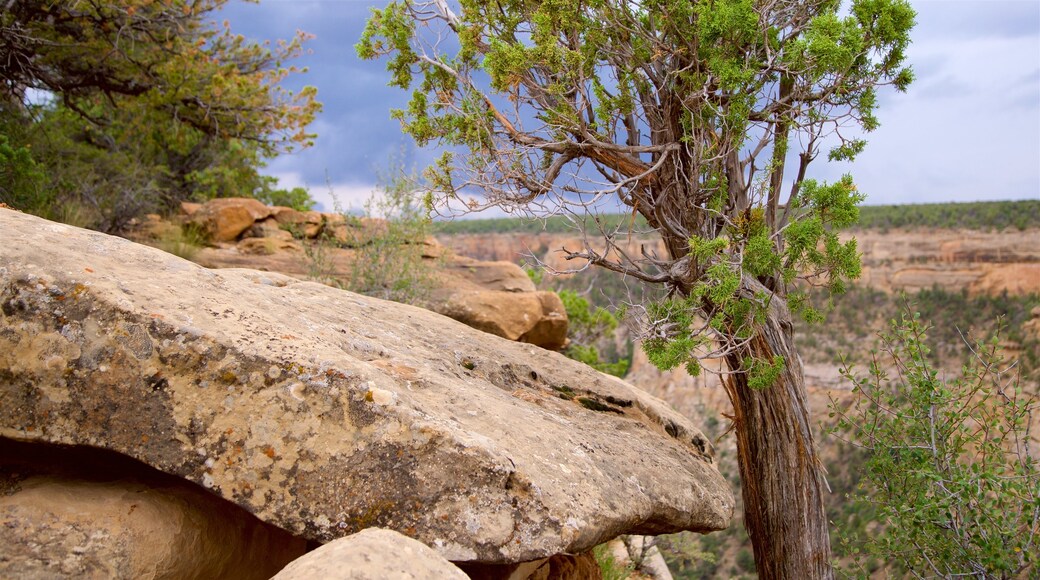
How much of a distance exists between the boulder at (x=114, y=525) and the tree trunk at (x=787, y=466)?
4.01 m

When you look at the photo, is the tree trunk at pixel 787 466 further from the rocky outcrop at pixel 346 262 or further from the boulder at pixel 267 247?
the boulder at pixel 267 247

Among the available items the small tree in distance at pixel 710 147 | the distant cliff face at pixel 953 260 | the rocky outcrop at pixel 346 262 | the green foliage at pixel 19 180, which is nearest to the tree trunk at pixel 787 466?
the small tree in distance at pixel 710 147

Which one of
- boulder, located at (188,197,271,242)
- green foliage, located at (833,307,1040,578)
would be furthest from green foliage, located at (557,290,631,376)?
green foliage, located at (833,307,1040,578)

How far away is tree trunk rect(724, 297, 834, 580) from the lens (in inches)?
251

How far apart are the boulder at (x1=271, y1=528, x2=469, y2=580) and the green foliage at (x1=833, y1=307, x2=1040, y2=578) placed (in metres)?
4.33

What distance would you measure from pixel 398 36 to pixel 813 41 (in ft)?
11.2

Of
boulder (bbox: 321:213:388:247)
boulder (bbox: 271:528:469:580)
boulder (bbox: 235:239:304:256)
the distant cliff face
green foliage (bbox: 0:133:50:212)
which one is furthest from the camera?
the distant cliff face

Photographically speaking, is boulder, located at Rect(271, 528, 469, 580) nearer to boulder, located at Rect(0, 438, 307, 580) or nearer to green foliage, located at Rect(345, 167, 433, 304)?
boulder, located at Rect(0, 438, 307, 580)

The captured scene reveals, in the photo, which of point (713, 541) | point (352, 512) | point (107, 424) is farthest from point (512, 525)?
point (713, 541)

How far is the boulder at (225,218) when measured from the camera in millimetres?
11836

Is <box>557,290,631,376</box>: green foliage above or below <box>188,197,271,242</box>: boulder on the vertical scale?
below

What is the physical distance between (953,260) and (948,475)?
38.3 m

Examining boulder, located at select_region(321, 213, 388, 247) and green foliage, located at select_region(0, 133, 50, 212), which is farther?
boulder, located at select_region(321, 213, 388, 247)

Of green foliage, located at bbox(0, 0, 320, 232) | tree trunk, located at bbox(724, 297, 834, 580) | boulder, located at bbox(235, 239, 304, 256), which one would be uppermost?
green foliage, located at bbox(0, 0, 320, 232)
